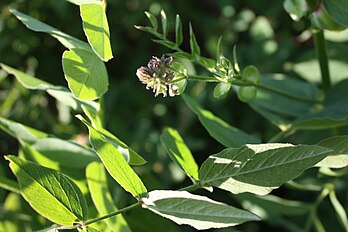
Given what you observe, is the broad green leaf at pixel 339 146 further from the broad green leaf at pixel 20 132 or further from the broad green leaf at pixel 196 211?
the broad green leaf at pixel 20 132

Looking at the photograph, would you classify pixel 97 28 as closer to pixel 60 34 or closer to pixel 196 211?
pixel 60 34

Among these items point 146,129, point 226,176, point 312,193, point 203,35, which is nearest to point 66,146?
point 226,176

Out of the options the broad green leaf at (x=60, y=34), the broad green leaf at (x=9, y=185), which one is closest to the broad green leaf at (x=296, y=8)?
the broad green leaf at (x=60, y=34)

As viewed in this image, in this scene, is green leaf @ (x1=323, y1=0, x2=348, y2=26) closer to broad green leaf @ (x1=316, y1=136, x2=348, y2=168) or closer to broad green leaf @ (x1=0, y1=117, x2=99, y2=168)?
broad green leaf @ (x1=316, y1=136, x2=348, y2=168)

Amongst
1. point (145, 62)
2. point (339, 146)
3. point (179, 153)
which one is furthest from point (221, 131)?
point (145, 62)

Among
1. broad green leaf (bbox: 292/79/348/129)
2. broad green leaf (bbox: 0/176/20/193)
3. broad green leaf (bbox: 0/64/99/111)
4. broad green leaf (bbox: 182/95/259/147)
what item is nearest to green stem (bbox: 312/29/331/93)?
broad green leaf (bbox: 292/79/348/129)
